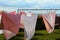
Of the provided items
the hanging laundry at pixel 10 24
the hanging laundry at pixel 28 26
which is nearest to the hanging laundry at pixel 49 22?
the hanging laundry at pixel 28 26

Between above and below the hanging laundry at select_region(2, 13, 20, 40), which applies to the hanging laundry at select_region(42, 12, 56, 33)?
below

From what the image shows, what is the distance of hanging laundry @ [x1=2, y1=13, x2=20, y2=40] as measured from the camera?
8.17m

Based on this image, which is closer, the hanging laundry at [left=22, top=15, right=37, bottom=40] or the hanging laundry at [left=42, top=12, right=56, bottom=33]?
the hanging laundry at [left=22, top=15, right=37, bottom=40]

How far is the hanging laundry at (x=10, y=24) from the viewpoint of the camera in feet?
26.8

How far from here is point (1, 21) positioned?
8.19 meters

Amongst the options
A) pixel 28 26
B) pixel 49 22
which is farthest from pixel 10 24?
pixel 49 22

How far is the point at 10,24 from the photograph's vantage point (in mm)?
8375

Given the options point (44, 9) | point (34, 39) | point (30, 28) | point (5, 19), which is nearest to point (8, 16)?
point (5, 19)

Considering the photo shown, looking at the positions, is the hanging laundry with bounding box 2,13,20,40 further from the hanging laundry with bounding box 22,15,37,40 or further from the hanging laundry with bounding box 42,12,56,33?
the hanging laundry with bounding box 42,12,56,33

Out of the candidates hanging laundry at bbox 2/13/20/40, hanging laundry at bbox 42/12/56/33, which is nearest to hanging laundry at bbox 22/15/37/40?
hanging laundry at bbox 2/13/20/40

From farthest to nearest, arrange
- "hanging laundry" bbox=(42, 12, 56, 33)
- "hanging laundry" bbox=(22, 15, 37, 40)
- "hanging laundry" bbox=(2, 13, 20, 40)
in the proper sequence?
1. "hanging laundry" bbox=(42, 12, 56, 33)
2. "hanging laundry" bbox=(22, 15, 37, 40)
3. "hanging laundry" bbox=(2, 13, 20, 40)

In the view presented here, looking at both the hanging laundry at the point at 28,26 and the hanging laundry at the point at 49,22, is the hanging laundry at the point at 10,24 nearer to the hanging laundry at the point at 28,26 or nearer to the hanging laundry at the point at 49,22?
the hanging laundry at the point at 28,26

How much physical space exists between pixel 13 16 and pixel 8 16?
263 millimetres

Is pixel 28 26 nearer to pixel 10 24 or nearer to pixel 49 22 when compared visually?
pixel 10 24
